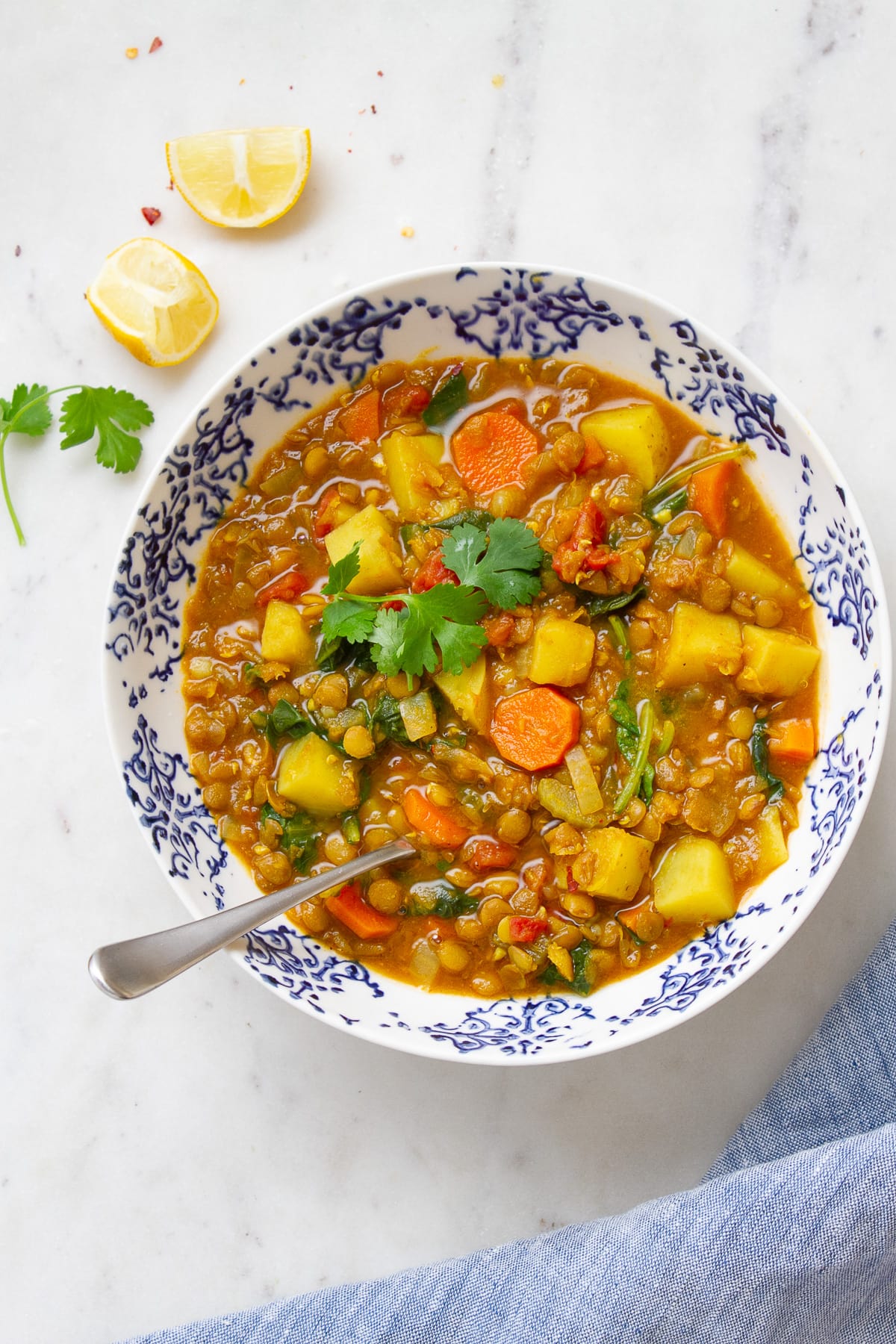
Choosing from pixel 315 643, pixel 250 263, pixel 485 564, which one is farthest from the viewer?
pixel 250 263

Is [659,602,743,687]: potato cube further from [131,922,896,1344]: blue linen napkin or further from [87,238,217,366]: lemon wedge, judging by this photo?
[87,238,217,366]: lemon wedge

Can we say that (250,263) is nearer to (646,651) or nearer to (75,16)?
(75,16)

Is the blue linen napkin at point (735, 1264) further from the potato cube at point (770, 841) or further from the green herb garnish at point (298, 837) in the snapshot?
the green herb garnish at point (298, 837)

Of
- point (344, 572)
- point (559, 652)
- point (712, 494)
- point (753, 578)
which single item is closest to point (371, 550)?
point (344, 572)

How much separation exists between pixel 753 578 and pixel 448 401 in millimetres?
1309

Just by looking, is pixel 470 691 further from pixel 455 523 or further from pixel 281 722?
pixel 281 722

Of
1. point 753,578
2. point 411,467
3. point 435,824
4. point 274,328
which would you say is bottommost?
point 435,824

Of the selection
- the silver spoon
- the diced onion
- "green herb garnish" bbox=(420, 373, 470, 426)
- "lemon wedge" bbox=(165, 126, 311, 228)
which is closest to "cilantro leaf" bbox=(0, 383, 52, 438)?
"lemon wedge" bbox=(165, 126, 311, 228)

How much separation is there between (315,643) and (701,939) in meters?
1.80

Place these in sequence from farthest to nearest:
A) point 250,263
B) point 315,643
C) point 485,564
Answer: point 250,263, point 315,643, point 485,564

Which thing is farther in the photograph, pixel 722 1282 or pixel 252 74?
pixel 252 74

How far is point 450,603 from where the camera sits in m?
3.63

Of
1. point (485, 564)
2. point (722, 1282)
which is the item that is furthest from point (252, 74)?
point (722, 1282)

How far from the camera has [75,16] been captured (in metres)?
4.24
